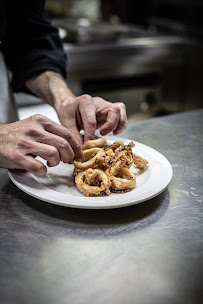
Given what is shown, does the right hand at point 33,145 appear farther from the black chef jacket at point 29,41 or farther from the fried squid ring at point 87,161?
the black chef jacket at point 29,41

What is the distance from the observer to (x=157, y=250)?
2.46ft

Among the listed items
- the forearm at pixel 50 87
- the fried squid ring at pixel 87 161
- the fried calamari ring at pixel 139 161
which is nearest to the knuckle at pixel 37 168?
the fried squid ring at pixel 87 161

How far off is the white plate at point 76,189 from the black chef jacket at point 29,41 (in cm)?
63

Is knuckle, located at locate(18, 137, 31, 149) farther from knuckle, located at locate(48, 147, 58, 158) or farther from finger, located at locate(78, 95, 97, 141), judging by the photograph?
finger, located at locate(78, 95, 97, 141)

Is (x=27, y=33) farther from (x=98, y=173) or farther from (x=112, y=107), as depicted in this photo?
(x=98, y=173)

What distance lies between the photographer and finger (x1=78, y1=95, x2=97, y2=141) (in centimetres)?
116

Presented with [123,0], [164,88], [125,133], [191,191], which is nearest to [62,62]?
[125,133]

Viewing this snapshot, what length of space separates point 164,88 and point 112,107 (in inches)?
86.0

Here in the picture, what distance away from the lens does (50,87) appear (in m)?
1.49

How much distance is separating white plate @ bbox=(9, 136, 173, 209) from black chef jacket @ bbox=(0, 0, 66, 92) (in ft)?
2.07

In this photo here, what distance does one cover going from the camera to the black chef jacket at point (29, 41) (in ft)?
5.10

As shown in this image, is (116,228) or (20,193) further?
(20,193)

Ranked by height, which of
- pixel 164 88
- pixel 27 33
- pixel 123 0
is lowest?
pixel 164 88

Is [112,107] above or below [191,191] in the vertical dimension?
above
